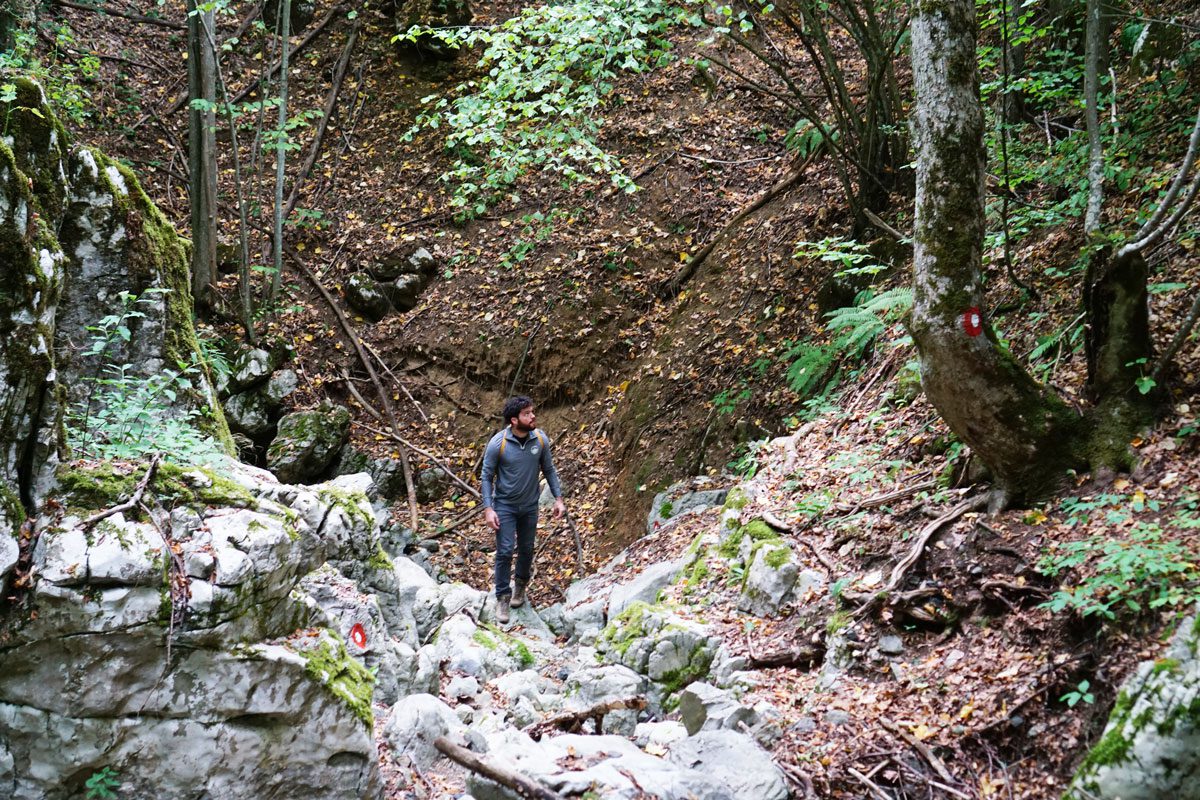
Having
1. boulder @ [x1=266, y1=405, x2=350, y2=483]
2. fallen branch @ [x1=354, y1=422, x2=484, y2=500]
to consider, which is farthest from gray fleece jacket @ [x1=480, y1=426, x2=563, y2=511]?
boulder @ [x1=266, y1=405, x2=350, y2=483]

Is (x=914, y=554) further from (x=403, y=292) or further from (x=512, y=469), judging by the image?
(x=403, y=292)

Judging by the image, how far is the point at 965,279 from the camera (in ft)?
14.6

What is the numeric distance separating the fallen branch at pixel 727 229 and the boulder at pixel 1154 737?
28.6 ft

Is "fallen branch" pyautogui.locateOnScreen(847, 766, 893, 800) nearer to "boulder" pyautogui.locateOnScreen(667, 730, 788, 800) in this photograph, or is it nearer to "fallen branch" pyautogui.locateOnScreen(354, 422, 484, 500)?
"boulder" pyautogui.locateOnScreen(667, 730, 788, 800)

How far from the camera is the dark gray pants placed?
23.3ft

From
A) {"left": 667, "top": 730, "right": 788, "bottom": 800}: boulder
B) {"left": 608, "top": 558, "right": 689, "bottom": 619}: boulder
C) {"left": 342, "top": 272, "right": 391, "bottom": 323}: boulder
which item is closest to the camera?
{"left": 667, "top": 730, "right": 788, "bottom": 800}: boulder

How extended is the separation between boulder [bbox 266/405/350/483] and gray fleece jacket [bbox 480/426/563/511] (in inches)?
178

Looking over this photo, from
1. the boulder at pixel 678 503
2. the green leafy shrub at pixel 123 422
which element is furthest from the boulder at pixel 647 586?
the green leafy shrub at pixel 123 422

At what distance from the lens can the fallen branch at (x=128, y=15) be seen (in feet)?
47.0

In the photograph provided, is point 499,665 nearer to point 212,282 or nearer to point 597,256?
point 597,256

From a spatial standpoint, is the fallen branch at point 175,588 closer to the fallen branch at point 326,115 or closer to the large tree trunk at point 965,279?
the large tree trunk at point 965,279

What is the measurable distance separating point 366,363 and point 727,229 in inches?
232

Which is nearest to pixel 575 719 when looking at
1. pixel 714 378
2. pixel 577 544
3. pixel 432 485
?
pixel 577 544

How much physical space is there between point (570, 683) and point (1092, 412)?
148 inches
